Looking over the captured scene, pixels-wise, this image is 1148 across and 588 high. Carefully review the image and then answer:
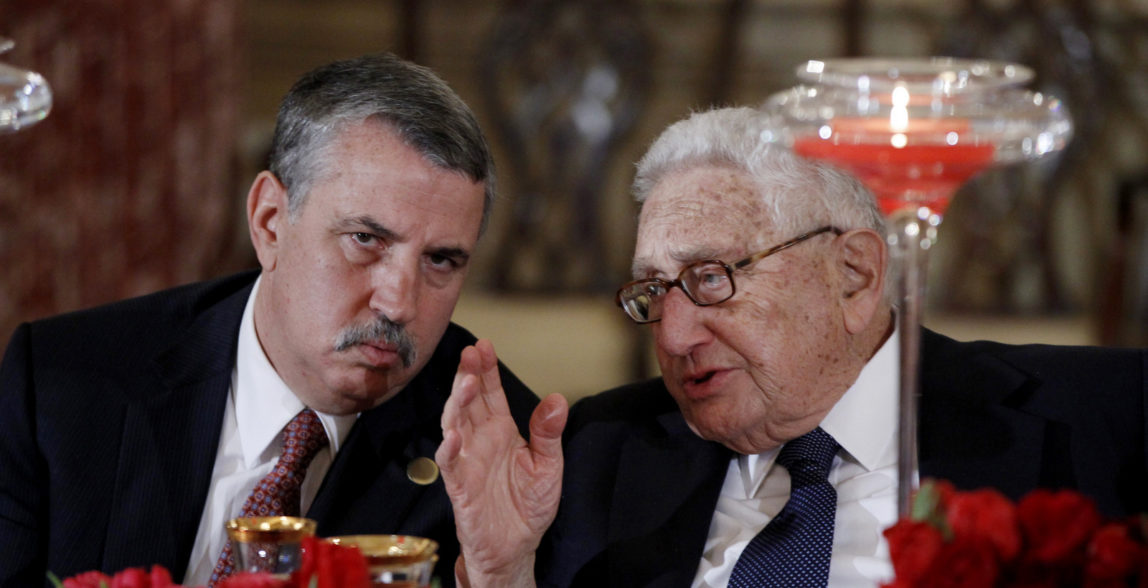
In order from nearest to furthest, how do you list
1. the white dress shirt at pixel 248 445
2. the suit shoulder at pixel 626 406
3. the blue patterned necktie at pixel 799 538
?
1. the blue patterned necktie at pixel 799 538
2. the white dress shirt at pixel 248 445
3. the suit shoulder at pixel 626 406

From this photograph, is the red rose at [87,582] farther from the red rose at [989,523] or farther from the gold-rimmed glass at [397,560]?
the red rose at [989,523]

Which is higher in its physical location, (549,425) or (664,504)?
(549,425)

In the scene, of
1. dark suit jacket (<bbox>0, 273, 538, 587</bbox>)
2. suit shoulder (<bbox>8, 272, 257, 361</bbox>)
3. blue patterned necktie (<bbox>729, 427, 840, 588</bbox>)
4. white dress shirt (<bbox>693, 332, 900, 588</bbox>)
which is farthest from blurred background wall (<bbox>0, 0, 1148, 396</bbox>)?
blue patterned necktie (<bbox>729, 427, 840, 588</bbox>)

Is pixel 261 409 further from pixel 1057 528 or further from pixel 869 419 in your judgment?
pixel 1057 528

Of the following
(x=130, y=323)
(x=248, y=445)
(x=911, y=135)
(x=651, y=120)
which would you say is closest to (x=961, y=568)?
(x=911, y=135)

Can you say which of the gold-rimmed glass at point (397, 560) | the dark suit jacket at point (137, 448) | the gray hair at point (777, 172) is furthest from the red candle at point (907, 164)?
the dark suit jacket at point (137, 448)

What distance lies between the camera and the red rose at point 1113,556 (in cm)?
95

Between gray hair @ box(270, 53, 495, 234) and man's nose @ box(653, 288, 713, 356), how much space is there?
1.14ft

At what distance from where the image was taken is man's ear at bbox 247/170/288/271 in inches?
77.5

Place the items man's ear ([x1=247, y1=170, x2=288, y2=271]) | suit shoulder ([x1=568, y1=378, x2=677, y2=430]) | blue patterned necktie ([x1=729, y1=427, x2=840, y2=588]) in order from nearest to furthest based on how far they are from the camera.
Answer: blue patterned necktie ([x1=729, y1=427, x2=840, y2=588])
man's ear ([x1=247, y1=170, x2=288, y2=271])
suit shoulder ([x1=568, y1=378, x2=677, y2=430])

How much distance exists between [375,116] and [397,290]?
0.28 metres

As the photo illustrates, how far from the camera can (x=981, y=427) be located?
1831 mm

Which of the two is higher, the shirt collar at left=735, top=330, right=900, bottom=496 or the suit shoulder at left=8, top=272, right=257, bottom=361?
the suit shoulder at left=8, top=272, right=257, bottom=361

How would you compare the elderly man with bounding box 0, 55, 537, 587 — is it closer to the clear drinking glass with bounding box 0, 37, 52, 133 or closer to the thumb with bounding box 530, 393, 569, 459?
the thumb with bounding box 530, 393, 569, 459
